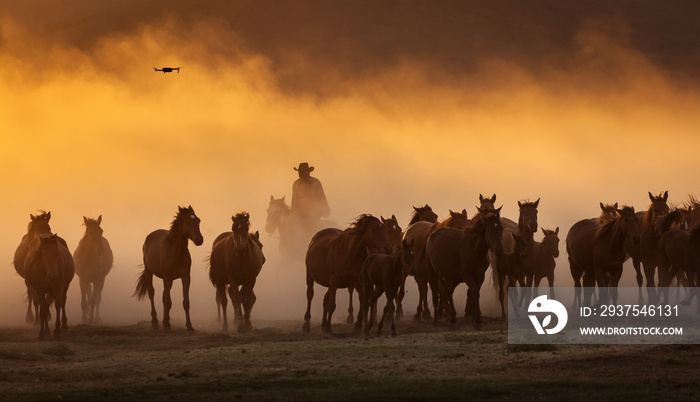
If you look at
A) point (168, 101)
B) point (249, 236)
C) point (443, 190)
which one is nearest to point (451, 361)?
point (249, 236)

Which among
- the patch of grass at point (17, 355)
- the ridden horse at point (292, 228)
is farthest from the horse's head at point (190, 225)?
the ridden horse at point (292, 228)

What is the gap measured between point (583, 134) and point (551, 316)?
12574 cm

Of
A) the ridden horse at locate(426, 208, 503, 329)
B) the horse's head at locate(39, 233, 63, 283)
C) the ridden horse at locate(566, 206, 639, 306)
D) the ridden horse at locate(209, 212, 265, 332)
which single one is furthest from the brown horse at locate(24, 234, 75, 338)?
the ridden horse at locate(566, 206, 639, 306)

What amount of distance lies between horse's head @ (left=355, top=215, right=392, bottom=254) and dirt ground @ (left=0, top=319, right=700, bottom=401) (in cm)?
204

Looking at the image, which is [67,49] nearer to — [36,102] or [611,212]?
[36,102]

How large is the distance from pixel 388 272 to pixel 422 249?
3.98 m

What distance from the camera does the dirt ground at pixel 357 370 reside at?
54.5 feet

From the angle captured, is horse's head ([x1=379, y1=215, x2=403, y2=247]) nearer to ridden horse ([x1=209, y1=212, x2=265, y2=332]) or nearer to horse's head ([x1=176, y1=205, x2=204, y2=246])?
ridden horse ([x1=209, y1=212, x2=265, y2=332])

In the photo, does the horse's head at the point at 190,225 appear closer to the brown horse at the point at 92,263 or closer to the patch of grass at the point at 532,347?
the brown horse at the point at 92,263

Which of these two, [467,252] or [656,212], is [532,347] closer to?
[467,252]

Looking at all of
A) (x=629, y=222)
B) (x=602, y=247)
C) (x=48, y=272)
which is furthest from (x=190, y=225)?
(x=629, y=222)

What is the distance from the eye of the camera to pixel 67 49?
199 meters

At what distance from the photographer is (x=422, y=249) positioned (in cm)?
2834

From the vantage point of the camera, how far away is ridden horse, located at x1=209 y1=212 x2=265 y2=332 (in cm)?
2895
